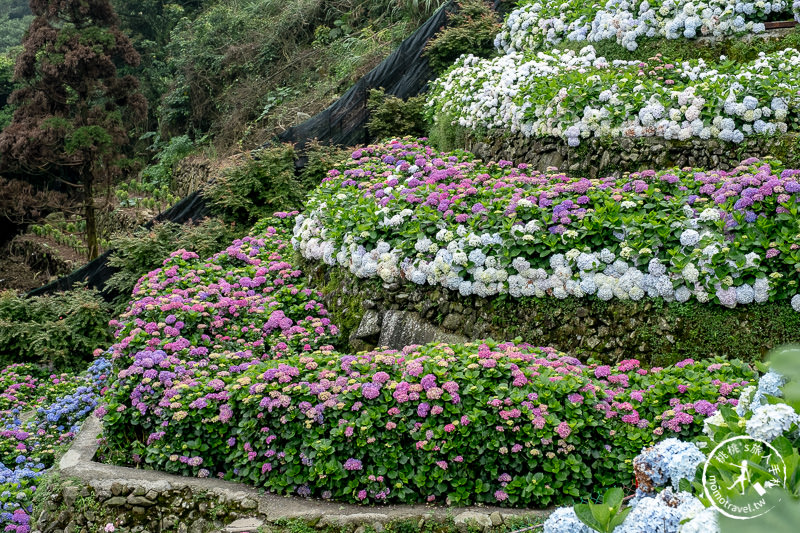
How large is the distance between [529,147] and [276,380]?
12.8 ft

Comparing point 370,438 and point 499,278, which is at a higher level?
point 499,278

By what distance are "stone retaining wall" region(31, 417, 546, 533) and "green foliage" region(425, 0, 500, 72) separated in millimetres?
7368

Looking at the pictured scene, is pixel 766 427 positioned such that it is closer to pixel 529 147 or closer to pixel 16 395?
pixel 529 147

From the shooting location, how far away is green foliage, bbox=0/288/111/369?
7555 millimetres

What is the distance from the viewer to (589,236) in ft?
16.6

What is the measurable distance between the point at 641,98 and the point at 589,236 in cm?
210

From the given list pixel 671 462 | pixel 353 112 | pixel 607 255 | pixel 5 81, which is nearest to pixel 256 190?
pixel 353 112

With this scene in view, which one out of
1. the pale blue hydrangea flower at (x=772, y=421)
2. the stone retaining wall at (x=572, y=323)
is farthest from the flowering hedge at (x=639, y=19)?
the pale blue hydrangea flower at (x=772, y=421)

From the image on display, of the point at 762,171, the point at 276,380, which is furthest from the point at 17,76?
the point at 762,171

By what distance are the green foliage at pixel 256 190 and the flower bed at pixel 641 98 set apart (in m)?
2.44

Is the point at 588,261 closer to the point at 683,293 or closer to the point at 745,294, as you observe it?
the point at 683,293

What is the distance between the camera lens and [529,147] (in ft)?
23.6

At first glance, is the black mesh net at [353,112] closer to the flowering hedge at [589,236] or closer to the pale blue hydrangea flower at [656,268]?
the flowering hedge at [589,236]

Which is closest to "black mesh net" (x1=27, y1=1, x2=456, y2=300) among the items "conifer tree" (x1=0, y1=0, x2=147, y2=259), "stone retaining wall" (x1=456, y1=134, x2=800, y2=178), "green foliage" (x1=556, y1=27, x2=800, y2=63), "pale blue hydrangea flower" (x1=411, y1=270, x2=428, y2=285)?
"conifer tree" (x1=0, y1=0, x2=147, y2=259)
